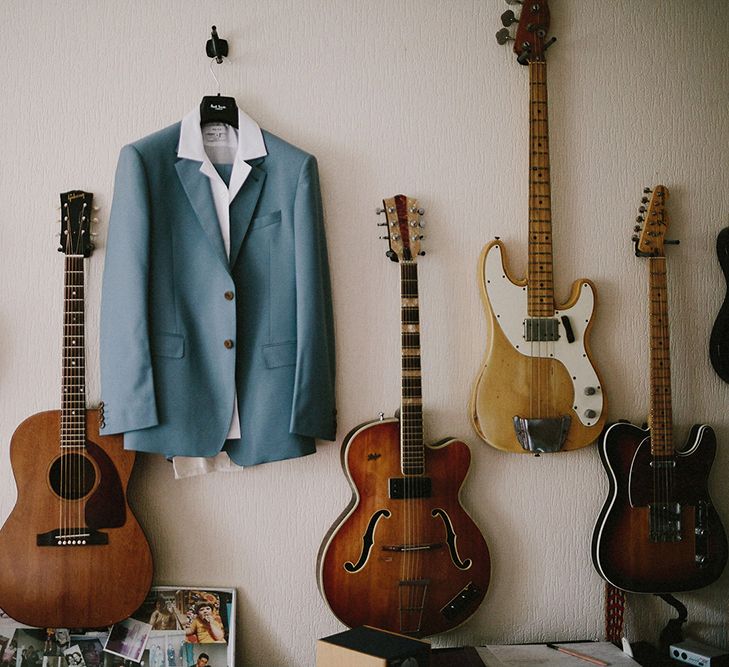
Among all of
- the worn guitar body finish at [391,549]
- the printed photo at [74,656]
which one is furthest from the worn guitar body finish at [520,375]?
the printed photo at [74,656]

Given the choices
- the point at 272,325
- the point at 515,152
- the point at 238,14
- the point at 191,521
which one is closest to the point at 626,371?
the point at 515,152

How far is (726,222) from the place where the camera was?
88.0 inches

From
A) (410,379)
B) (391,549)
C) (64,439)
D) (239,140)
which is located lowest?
(391,549)

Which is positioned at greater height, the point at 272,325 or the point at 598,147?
the point at 598,147

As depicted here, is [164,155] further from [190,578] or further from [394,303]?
[190,578]

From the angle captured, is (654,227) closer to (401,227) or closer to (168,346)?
(401,227)

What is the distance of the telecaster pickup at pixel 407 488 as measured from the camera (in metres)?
1.92

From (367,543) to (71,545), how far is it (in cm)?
81

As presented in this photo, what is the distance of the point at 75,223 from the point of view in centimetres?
191

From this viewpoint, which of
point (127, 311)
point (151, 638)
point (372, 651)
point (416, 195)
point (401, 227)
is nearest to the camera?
point (372, 651)

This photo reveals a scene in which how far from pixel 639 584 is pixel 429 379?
35.0 inches

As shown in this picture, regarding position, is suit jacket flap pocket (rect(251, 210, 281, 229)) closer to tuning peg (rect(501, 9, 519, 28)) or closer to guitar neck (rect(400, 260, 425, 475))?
guitar neck (rect(400, 260, 425, 475))

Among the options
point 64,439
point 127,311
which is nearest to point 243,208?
point 127,311

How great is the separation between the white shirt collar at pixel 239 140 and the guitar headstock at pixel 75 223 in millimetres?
319
